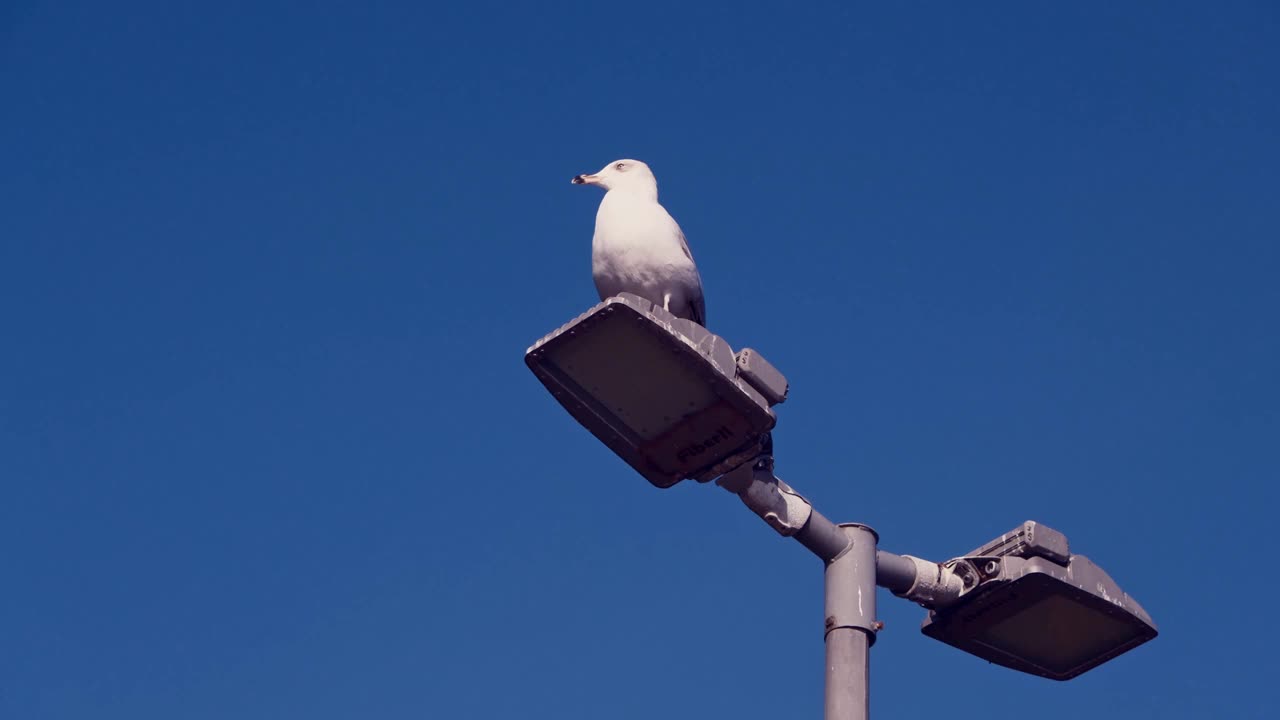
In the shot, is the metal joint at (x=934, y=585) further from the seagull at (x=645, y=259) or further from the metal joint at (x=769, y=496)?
the seagull at (x=645, y=259)

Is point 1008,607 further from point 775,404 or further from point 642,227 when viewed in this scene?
point 642,227

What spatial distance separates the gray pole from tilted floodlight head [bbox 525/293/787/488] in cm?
57

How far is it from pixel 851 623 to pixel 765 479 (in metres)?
0.61

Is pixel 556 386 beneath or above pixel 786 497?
above

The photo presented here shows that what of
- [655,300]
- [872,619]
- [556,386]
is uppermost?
[655,300]

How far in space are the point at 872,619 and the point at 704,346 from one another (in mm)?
1197

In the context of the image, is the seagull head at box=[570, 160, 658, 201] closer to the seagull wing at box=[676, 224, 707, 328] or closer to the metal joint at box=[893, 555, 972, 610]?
the seagull wing at box=[676, 224, 707, 328]

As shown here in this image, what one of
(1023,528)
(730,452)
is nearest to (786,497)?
(730,452)

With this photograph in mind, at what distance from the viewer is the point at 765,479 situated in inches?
224

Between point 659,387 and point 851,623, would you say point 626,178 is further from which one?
point 851,623

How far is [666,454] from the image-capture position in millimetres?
5855

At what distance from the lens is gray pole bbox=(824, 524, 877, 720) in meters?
5.40

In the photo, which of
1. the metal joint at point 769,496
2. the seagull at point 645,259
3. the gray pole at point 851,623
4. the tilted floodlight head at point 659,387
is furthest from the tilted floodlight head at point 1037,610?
the seagull at point 645,259

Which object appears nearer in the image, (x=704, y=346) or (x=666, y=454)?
(x=704, y=346)
